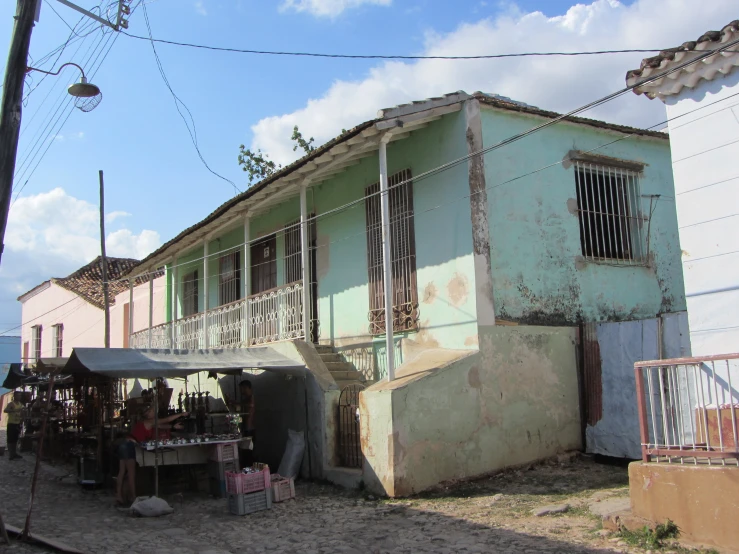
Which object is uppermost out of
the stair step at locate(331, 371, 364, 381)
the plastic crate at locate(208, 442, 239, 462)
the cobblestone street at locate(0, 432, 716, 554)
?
the stair step at locate(331, 371, 364, 381)

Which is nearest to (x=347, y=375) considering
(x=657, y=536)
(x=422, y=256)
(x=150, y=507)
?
(x=422, y=256)

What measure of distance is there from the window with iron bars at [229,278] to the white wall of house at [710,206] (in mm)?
11241

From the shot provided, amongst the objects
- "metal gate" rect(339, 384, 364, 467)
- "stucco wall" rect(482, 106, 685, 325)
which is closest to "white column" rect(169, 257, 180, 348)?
"metal gate" rect(339, 384, 364, 467)

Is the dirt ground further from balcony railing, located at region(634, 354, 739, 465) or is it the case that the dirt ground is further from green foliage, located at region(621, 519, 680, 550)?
balcony railing, located at region(634, 354, 739, 465)

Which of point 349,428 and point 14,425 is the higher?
point 349,428

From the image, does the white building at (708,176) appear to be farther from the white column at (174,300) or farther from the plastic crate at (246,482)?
the white column at (174,300)

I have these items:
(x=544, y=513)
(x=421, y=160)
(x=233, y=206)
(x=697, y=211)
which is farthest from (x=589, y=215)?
(x=233, y=206)

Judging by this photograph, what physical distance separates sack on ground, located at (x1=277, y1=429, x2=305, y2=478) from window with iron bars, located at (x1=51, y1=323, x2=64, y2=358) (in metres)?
19.6

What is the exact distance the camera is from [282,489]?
8688mm

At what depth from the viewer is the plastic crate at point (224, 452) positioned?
934 centimetres

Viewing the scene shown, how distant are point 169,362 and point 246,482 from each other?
2.30 meters

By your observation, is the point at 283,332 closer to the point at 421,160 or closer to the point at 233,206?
the point at 233,206

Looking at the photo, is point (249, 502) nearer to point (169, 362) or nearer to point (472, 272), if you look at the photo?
point (169, 362)

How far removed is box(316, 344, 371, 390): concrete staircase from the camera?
10695mm
